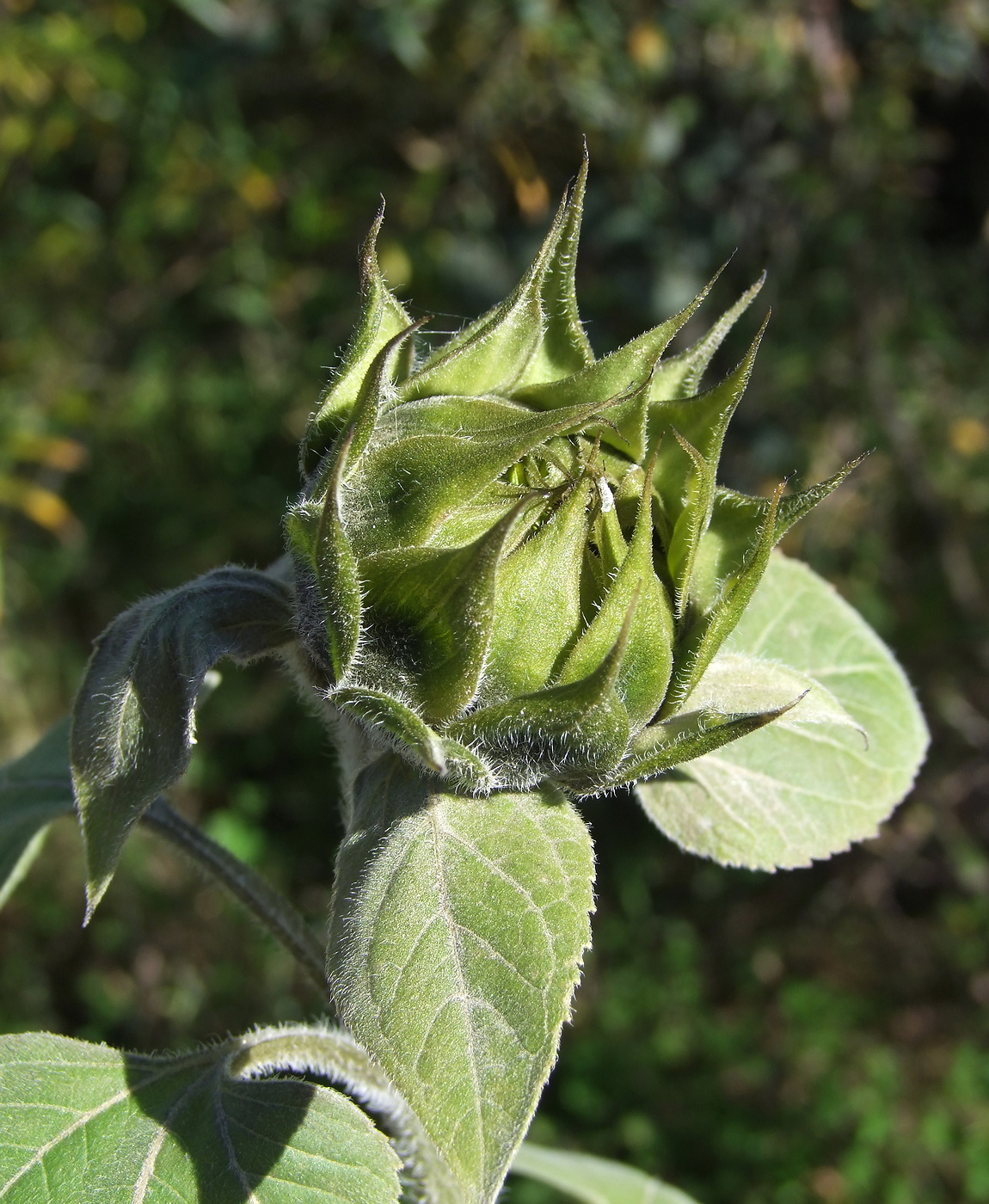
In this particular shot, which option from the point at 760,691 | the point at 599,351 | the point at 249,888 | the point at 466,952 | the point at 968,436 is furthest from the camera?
the point at 968,436

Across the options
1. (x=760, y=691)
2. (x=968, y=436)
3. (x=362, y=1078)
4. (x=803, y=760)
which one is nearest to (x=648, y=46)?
(x=968, y=436)

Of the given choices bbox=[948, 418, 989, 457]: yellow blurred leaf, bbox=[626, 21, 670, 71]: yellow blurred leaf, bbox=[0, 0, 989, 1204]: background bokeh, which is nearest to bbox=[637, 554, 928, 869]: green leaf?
bbox=[0, 0, 989, 1204]: background bokeh

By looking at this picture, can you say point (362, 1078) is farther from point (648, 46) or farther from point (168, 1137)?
point (648, 46)

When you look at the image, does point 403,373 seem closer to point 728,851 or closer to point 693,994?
point 728,851

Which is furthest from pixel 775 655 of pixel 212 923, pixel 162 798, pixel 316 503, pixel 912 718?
pixel 212 923

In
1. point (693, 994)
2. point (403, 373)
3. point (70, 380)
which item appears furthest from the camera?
point (70, 380)

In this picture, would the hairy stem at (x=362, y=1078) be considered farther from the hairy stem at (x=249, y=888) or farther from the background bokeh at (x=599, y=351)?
the background bokeh at (x=599, y=351)

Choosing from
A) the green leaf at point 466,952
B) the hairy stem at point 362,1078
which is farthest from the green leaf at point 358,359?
the hairy stem at point 362,1078
